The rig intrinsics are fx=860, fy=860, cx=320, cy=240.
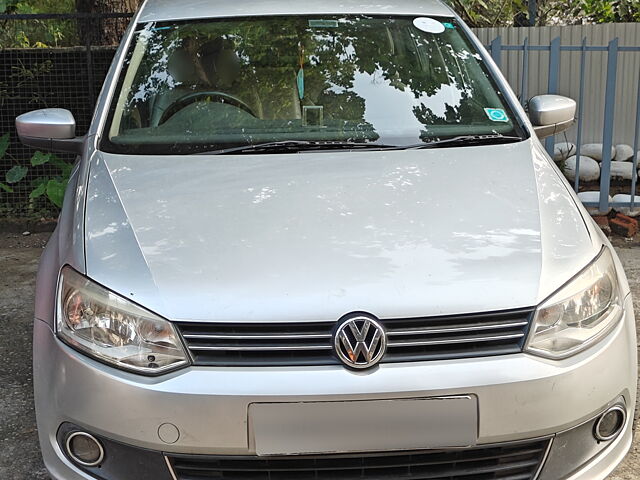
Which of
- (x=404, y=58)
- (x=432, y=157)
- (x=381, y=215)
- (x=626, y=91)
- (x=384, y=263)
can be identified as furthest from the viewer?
(x=626, y=91)

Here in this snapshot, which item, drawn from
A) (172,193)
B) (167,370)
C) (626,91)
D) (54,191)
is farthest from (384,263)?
(626,91)

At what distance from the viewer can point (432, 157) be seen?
2.93 metres

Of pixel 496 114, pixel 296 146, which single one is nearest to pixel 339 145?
pixel 296 146

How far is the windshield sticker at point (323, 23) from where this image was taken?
3625 millimetres

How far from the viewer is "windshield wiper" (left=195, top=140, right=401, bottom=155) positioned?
3037 mm

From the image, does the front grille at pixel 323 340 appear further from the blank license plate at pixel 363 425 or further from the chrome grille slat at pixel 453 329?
the blank license plate at pixel 363 425

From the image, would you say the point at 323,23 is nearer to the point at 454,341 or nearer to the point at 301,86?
the point at 301,86

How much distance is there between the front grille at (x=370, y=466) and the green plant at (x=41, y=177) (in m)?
5.05

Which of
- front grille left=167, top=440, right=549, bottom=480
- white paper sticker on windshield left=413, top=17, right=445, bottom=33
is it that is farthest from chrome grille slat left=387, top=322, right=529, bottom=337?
white paper sticker on windshield left=413, top=17, right=445, bottom=33

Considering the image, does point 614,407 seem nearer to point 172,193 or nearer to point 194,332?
point 194,332

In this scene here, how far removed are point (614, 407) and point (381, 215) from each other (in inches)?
32.8

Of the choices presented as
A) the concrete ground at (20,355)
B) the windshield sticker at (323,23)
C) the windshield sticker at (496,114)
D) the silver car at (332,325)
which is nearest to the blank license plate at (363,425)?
the silver car at (332,325)

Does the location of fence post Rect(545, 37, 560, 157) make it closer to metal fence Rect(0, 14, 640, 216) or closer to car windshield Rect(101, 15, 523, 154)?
metal fence Rect(0, 14, 640, 216)

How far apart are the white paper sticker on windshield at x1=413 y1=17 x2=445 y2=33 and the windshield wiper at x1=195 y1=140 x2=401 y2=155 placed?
83 centimetres
